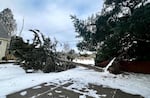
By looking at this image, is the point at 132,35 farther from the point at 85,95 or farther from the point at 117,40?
the point at 85,95

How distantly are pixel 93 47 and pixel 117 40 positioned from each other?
15.0 feet

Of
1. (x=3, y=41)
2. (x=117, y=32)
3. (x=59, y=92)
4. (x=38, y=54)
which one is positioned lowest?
(x=59, y=92)

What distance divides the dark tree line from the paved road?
18.8 feet

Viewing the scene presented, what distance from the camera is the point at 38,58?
49.4 ft

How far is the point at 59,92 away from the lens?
8.49 meters

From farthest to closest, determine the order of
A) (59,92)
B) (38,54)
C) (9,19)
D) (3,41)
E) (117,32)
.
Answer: (9,19), (3,41), (38,54), (117,32), (59,92)

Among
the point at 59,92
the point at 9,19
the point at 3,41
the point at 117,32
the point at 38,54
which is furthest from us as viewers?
the point at 9,19

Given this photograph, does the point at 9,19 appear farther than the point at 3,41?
Yes

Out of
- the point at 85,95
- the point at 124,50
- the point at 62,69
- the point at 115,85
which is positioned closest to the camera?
the point at 85,95

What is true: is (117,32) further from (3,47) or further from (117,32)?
(3,47)

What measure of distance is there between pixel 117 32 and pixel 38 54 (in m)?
6.22

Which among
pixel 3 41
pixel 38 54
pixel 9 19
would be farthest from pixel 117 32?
pixel 9 19

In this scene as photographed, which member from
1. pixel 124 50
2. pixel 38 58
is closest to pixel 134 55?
pixel 124 50

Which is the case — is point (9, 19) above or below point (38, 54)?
above
